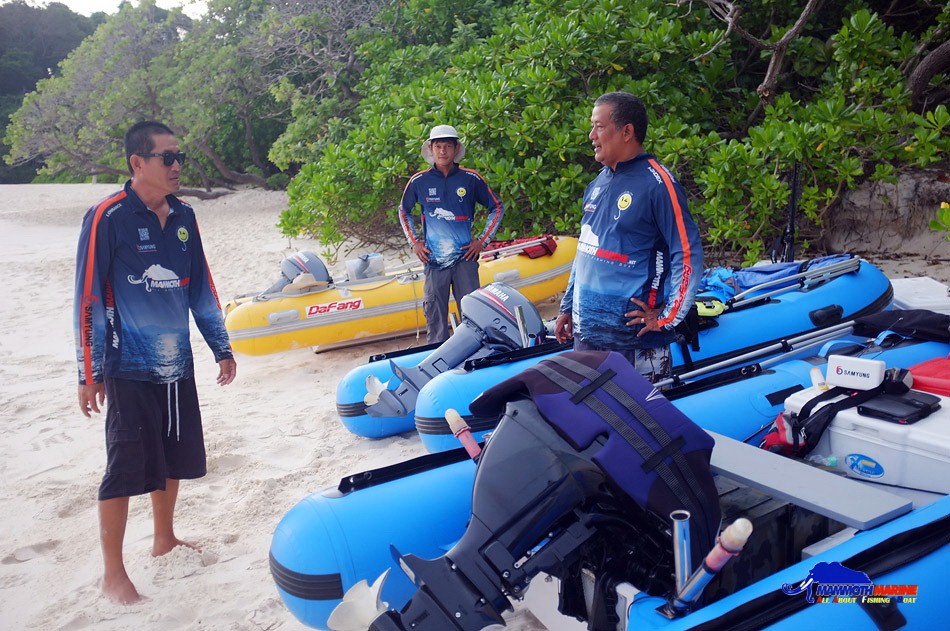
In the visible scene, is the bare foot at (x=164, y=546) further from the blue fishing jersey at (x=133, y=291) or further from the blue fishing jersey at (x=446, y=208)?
the blue fishing jersey at (x=446, y=208)

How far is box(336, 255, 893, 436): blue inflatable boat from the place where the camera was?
342 centimetres

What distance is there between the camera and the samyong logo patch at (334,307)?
521 cm

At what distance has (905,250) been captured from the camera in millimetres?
6305

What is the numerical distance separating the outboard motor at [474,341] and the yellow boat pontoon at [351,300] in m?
1.63

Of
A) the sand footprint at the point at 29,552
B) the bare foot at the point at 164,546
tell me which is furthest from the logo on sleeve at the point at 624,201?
the sand footprint at the point at 29,552

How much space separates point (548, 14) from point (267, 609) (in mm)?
6067

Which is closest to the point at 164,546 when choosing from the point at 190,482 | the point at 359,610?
the point at 190,482

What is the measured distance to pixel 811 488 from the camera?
183 centimetres

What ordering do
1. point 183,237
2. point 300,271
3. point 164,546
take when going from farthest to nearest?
point 300,271 → point 164,546 → point 183,237

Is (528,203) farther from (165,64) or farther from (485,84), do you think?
(165,64)

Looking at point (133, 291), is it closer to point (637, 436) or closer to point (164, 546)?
point (164, 546)

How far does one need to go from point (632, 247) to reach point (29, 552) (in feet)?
8.75

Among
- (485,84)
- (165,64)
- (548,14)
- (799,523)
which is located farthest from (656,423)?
(165,64)

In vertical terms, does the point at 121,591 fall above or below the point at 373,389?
below
